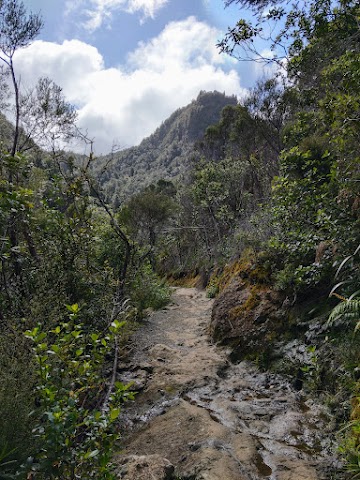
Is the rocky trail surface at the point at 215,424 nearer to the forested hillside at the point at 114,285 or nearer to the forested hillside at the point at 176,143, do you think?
the forested hillside at the point at 114,285

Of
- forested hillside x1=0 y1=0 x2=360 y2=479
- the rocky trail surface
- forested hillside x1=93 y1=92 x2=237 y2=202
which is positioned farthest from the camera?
forested hillside x1=93 y1=92 x2=237 y2=202

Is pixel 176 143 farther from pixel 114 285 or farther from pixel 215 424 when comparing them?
pixel 215 424

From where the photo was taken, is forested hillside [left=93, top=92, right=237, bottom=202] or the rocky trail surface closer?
the rocky trail surface

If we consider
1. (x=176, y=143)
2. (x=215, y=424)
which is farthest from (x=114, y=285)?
(x=176, y=143)

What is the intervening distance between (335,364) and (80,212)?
4749 mm

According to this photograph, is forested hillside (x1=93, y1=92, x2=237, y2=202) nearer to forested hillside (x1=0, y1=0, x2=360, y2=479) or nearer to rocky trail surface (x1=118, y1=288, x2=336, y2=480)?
forested hillside (x1=0, y1=0, x2=360, y2=479)

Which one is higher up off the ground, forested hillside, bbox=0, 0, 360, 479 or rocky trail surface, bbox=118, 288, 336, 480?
forested hillside, bbox=0, 0, 360, 479

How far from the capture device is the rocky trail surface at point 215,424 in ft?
10.7

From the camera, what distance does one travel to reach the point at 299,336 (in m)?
5.77

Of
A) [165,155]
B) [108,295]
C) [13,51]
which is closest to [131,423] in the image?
[108,295]

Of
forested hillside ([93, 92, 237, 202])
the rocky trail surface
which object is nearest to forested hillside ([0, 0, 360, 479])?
the rocky trail surface

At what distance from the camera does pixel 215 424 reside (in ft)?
13.8

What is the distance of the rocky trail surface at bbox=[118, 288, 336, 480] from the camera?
10.7 ft

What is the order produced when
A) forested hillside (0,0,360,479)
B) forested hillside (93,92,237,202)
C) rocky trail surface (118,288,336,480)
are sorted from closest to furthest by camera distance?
forested hillside (0,0,360,479), rocky trail surface (118,288,336,480), forested hillside (93,92,237,202)
